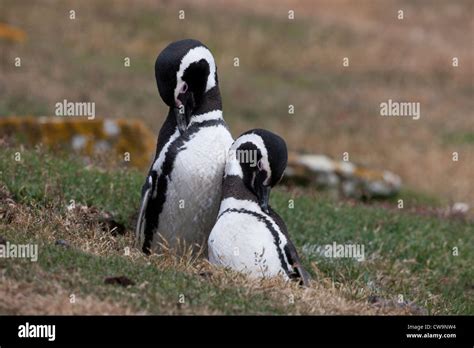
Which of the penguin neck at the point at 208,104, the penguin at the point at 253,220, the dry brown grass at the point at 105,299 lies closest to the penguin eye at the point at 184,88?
the penguin neck at the point at 208,104

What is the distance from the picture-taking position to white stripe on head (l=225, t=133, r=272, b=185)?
1002cm

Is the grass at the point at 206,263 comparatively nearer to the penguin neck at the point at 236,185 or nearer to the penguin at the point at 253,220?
the penguin at the point at 253,220

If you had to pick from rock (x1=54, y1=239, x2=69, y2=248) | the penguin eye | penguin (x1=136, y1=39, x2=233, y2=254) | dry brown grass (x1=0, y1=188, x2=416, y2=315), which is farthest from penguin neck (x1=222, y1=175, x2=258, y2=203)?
rock (x1=54, y1=239, x2=69, y2=248)

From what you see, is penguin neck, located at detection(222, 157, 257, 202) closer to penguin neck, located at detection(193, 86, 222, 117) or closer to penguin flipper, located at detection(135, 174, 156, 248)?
penguin neck, located at detection(193, 86, 222, 117)

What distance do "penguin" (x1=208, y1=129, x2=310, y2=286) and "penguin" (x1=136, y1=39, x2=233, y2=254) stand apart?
0.77ft

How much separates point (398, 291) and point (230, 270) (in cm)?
267

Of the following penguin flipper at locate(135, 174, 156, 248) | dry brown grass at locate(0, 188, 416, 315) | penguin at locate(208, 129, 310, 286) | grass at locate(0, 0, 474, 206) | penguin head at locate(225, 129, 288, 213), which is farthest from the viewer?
grass at locate(0, 0, 474, 206)

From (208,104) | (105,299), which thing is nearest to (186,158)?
(208,104)

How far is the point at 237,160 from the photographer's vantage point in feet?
33.2

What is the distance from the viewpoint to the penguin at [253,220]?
9.68 metres

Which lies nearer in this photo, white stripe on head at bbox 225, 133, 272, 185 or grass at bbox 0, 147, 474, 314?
grass at bbox 0, 147, 474, 314

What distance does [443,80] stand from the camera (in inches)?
1382

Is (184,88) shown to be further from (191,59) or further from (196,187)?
(196,187)
